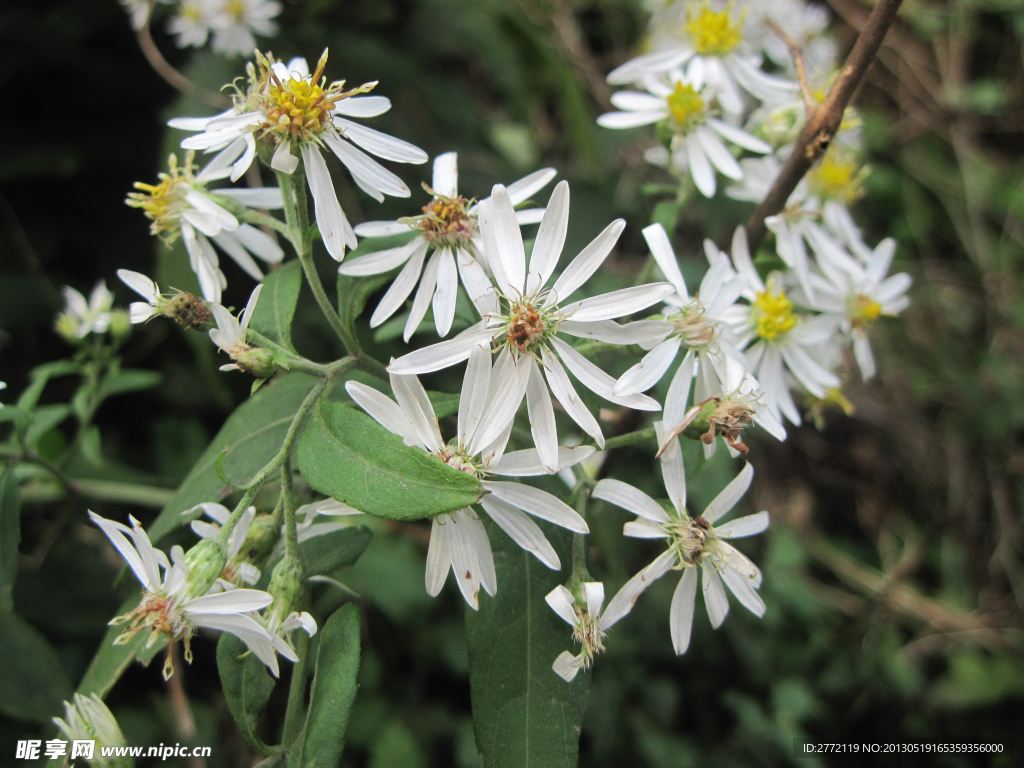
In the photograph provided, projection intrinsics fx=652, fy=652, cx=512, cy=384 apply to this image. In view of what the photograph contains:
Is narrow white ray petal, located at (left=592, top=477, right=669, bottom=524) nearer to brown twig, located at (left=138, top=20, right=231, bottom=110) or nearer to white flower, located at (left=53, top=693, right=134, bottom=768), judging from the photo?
white flower, located at (left=53, top=693, right=134, bottom=768)

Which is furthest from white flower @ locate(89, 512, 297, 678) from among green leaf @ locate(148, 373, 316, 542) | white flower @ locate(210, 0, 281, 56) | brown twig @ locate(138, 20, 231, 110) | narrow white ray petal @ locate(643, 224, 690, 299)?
white flower @ locate(210, 0, 281, 56)

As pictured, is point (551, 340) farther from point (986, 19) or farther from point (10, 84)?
point (986, 19)

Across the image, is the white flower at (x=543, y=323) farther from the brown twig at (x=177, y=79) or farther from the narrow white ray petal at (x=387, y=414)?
the brown twig at (x=177, y=79)

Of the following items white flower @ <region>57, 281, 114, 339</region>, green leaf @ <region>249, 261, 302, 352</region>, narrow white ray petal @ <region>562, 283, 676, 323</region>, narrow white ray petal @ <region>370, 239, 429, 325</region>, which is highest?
white flower @ <region>57, 281, 114, 339</region>

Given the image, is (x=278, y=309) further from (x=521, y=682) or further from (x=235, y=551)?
(x=521, y=682)

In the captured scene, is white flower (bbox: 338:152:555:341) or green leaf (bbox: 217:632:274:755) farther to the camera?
white flower (bbox: 338:152:555:341)

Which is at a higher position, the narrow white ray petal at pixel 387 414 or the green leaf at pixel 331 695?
the narrow white ray petal at pixel 387 414

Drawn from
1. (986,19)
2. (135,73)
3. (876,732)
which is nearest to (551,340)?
(135,73)

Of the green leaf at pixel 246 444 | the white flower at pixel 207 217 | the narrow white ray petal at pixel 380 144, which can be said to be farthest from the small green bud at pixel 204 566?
the narrow white ray petal at pixel 380 144
